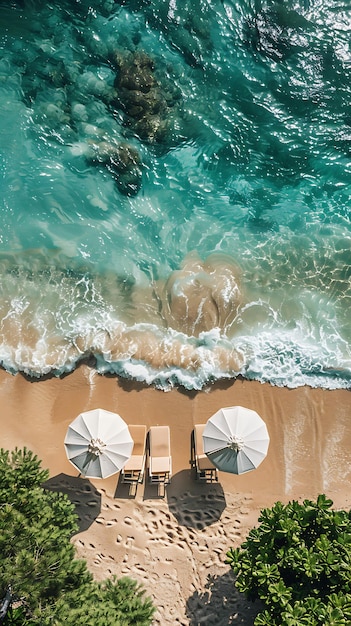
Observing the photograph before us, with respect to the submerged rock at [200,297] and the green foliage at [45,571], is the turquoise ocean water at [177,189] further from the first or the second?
the green foliage at [45,571]

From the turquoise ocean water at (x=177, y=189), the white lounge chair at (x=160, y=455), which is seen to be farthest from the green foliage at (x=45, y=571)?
the turquoise ocean water at (x=177, y=189)

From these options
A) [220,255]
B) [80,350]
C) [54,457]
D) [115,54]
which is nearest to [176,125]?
[115,54]

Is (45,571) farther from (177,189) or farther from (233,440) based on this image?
(177,189)

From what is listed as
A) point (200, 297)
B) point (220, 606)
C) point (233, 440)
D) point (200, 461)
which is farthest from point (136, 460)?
point (200, 297)

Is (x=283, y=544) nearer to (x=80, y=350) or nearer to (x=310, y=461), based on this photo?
(x=310, y=461)

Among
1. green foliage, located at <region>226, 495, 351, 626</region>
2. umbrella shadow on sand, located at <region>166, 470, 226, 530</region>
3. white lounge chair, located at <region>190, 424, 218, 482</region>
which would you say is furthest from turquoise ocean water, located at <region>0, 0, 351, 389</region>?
green foliage, located at <region>226, 495, 351, 626</region>

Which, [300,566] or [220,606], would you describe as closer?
[300,566]
